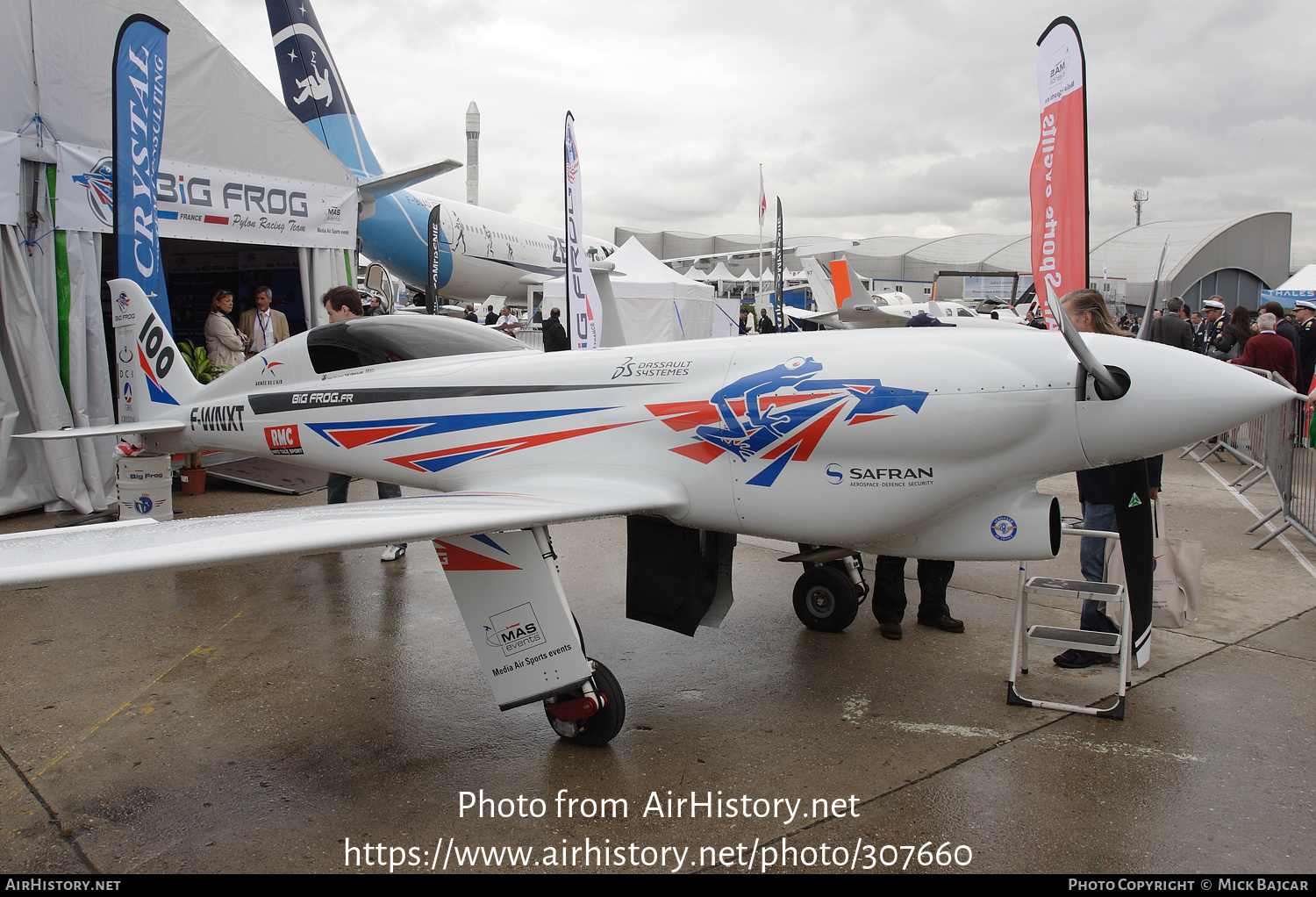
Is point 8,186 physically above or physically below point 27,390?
above

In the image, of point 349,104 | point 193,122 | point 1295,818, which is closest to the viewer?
point 1295,818

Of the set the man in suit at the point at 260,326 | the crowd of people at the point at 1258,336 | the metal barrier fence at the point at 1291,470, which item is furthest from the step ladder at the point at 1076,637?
the man in suit at the point at 260,326

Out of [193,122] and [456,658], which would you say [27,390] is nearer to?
[193,122]

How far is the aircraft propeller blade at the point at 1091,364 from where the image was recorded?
2.67 meters

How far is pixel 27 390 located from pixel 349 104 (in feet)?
28.2

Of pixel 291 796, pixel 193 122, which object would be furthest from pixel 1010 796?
pixel 193 122

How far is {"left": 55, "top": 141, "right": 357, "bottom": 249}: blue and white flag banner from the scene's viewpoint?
22.2ft

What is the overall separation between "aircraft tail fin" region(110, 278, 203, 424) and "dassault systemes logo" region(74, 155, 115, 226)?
5.07 feet

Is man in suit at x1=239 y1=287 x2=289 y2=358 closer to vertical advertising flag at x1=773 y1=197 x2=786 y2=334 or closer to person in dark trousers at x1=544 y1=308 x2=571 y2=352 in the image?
person in dark trousers at x1=544 y1=308 x2=571 y2=352

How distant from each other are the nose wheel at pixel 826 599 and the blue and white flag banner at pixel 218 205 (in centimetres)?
650

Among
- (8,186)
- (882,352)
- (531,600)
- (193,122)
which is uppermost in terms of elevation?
(193,122)

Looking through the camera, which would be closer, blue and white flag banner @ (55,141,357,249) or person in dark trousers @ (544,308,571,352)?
blue and white flag banner @ (55,141,357,249)

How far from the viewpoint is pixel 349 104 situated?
43.9 ft

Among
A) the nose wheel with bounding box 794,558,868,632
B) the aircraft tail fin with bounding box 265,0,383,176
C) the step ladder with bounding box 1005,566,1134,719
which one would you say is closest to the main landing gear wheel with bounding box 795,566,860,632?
the nose wheel with bounding box 794,558,868,632
